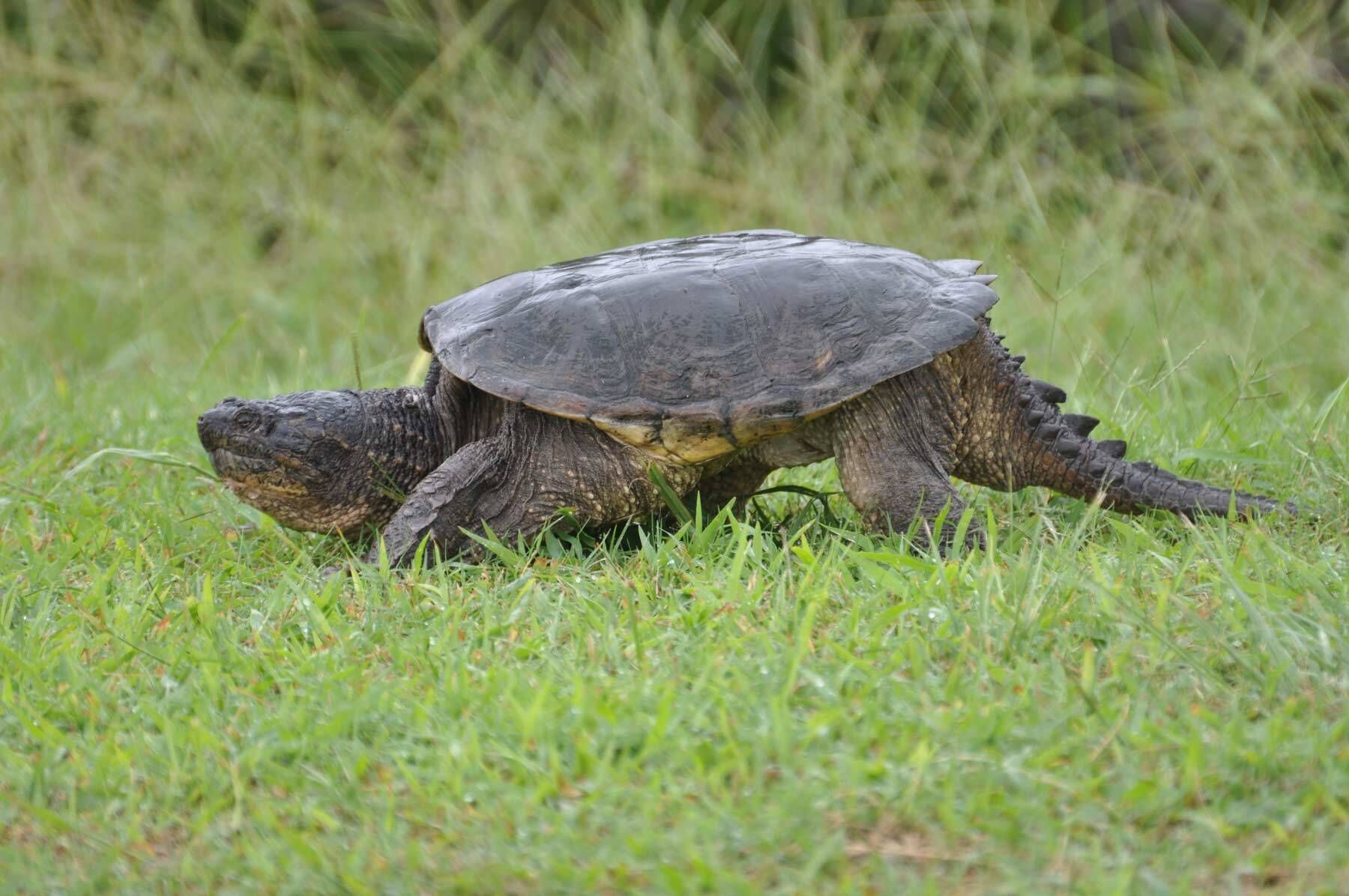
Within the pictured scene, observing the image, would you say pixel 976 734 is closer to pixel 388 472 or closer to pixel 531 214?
pixel 388 472

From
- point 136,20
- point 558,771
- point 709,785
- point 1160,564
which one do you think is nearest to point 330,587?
point 558,771

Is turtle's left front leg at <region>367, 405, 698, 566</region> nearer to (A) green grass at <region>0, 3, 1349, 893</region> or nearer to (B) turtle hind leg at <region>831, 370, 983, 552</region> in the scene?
(A) green grass at <region>0, 3, 1349, 893</region>

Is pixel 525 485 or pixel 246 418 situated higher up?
pixel 246 418

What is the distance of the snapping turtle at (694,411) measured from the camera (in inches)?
112

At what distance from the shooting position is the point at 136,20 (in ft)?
23.8

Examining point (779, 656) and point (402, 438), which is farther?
point (402, 438)

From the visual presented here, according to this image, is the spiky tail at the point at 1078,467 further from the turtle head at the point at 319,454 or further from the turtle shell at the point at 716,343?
the turtle head at the point at 319,454

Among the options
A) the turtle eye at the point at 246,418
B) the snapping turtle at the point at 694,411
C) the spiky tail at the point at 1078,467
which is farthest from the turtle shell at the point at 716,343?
the turtle eye at the point at 246,418

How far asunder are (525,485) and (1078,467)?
4.14 ft

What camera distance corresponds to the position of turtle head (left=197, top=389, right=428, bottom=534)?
3014 mm

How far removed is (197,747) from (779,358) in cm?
139

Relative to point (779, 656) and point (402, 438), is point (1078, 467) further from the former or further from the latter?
point (402, 438)

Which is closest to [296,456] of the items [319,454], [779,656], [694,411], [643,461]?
[319,454]

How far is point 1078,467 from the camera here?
9.92 ft
